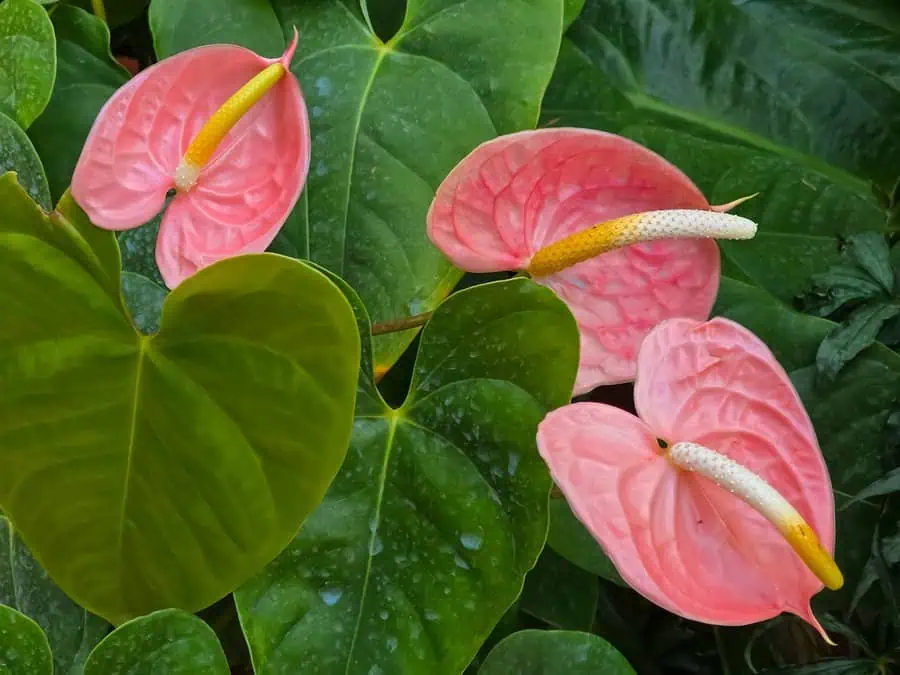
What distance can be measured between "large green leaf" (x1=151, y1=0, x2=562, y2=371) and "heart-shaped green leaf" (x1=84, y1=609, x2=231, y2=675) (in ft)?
0.79

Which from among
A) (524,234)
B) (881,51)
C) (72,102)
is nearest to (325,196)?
(524,234)

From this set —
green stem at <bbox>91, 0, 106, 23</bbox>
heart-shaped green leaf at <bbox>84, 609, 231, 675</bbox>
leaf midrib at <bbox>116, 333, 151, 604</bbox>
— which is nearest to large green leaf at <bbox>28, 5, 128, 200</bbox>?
green stem at <bbox>91, 0, 106, 23</bbox>

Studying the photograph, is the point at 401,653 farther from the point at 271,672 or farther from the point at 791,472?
the point at 791,472

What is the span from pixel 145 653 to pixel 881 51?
0.96m

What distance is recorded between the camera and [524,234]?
1.99ft

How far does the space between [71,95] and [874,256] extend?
2.48 ft

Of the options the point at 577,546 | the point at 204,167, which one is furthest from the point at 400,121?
the point at 577,546

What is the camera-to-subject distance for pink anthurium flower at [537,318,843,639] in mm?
463

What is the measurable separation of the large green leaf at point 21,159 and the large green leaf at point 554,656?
479 mm

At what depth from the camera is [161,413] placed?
49 centimetres

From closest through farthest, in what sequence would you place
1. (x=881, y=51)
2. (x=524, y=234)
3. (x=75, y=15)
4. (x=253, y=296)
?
(x=253, y=296)
(x=524, y=234)
(x=75, y=15)
(x=881, y=51)

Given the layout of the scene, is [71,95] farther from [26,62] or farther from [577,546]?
[577,546]

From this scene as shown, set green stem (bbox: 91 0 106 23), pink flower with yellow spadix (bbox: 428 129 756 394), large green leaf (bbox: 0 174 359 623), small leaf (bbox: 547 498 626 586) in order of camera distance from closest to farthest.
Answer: large green leaf (bbox: 0 174 359 623) < pink flower with yellow spadix (bbox: 428 129 756 394) < small leaf (bbox: 547 498 626 586) < green stem (bbox: 91 0 106 23)

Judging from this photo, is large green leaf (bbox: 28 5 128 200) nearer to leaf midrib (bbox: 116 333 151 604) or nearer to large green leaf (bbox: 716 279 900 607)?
leaf midrib (bbox: 116 333 151 604)
